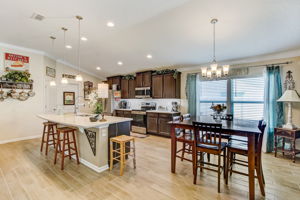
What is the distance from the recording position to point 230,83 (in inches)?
179

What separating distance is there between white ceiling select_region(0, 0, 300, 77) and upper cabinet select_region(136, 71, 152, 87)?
1.25 m

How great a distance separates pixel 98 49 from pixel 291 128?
18.7 ft

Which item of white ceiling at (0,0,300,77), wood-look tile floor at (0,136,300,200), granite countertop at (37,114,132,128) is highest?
white ceiling at (0,0,300,77)

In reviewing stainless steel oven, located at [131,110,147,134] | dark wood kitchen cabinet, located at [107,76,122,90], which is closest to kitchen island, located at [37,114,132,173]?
stainless steel oven, located at [131,110,147,134]

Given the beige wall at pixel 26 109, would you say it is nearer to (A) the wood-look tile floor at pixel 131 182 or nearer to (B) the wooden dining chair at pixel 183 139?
(A) the wood-look tile floor at pixel 131 182

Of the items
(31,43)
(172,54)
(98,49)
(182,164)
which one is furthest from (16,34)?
(182,164)

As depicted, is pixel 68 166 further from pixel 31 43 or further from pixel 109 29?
pixel 31 43

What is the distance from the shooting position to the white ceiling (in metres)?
2.55

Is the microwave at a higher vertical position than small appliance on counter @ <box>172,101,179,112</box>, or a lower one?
higher

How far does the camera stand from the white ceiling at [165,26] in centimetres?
255

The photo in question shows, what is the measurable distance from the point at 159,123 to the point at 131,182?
3051 mm

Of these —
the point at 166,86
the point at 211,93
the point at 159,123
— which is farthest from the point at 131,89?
the point at 211,93

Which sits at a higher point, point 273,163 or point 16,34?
point 16,34

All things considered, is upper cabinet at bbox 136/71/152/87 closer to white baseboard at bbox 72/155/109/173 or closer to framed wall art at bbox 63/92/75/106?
framed wall art at bbox 63/92/75/106
